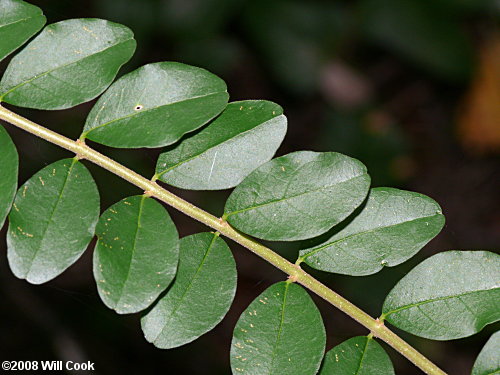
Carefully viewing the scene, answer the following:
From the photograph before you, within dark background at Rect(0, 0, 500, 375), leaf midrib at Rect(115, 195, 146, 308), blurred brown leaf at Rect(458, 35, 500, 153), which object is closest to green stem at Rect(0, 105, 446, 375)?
leaf midrib at Rect(115, 195, 146, 308)

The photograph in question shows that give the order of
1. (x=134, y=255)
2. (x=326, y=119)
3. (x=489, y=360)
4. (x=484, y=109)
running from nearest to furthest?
(x=134, y=255)
(x=489, y=360)
(x=326, y=119)
(x=484, y=109)

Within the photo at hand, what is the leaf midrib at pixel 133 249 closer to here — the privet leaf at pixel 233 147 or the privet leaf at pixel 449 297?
the privet leaf at pixel 233 147

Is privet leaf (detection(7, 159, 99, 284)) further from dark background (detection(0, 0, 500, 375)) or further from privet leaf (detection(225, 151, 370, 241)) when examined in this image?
dark background (detection(0, 0, 500, 375))

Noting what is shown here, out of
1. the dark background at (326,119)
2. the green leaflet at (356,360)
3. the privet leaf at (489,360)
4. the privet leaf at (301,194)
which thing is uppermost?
the privet leaf at (301,194)

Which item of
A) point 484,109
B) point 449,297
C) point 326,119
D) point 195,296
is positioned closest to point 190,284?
point 195,296

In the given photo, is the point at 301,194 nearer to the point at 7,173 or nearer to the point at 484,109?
the point at 7,173

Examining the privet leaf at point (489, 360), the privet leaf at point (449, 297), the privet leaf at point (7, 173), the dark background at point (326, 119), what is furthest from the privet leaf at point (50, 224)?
the dark background at point (326, 119)
